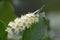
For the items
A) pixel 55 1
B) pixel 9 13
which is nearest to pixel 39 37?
pixel 9 13

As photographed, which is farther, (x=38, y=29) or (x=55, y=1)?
(x=55, y=1)

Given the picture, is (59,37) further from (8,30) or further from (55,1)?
(8,30)

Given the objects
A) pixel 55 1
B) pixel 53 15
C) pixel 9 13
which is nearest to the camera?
pixel 9 13

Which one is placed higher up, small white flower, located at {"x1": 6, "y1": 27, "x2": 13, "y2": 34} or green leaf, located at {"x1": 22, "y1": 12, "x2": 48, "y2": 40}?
small white flower, located at {"x1": 6, "y1": 27, "x2": 13, "y2": 34}

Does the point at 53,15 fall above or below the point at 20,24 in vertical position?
above

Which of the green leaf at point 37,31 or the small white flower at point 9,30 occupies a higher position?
the small white flower at point 9,30

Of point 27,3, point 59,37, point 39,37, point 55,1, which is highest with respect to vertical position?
point 55,1

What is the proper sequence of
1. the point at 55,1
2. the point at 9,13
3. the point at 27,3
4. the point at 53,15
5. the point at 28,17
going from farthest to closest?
the point at 53,15 → the point at 55,1 → the point at 27,3 → the point at 9,13 → the point at 28,17
